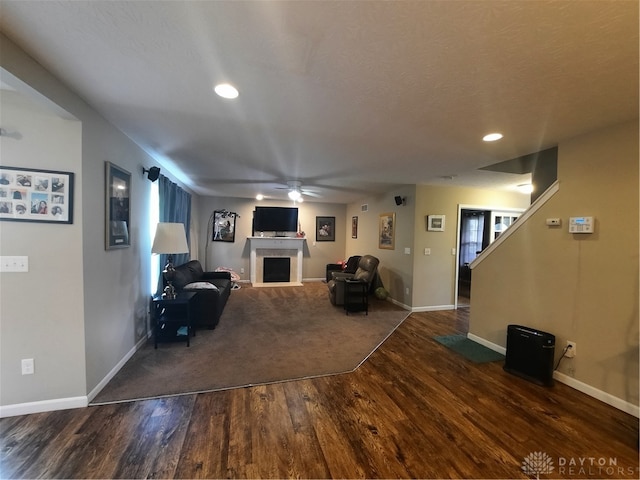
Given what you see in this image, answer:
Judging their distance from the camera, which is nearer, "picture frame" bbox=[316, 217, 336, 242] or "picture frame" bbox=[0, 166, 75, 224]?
"picture frame" bbox=[0, 166, 75, 224]

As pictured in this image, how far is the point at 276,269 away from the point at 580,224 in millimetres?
6277

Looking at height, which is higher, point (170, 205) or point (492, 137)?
point (492, 137)

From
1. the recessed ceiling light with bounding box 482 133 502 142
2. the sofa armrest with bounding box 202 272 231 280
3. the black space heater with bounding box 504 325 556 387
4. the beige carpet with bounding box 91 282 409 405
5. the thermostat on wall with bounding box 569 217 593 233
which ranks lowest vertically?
the beige carpet with bounding box 91 282 409 405

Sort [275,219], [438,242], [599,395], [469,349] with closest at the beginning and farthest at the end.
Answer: [599,395] → [469,349] → [438,242] → [275,219]

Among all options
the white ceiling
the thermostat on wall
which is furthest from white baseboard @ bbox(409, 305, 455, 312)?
the white ceiling

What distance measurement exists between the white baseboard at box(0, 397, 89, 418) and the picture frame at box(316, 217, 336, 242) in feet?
20.7

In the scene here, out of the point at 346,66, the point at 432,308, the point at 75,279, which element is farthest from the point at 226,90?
the point at 432,308

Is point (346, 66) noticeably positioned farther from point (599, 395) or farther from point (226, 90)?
point (599, 395)

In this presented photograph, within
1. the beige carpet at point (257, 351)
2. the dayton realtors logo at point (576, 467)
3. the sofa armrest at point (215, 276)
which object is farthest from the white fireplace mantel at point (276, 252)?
the dayton realtors logo at point (576, 467)

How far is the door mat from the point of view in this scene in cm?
307

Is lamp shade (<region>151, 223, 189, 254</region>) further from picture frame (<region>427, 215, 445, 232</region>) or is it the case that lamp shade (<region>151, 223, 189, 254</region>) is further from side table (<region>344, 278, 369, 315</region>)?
picture frame (<region>427, 215, 445, 232</region>)

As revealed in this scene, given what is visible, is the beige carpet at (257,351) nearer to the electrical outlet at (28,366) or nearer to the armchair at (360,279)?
the armchair at (360,279)

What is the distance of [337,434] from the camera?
1857 millimetres

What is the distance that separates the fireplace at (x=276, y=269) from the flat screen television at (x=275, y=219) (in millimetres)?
851
